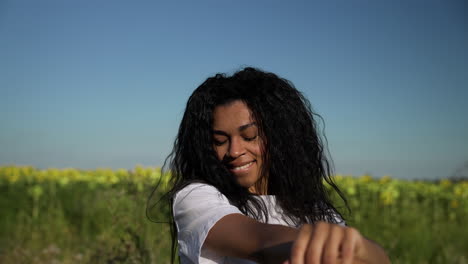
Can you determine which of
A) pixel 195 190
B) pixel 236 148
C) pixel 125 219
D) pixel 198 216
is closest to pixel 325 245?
pixel 198 216

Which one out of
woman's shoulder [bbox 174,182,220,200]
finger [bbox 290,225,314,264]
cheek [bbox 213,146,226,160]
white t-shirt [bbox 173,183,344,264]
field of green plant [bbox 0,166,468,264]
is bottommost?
field of green plant [bbox 0,166,468,264]

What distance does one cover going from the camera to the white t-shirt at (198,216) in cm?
131

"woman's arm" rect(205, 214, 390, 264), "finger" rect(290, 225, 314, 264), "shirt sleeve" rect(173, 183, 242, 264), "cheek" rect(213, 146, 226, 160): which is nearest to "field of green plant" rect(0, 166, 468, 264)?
"cheek" rect(213, 146, 226, 160)

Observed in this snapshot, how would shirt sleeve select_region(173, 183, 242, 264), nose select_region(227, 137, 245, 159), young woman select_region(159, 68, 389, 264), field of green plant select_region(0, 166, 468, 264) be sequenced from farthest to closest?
1. field of green plant select_region(0, 166, 468, 264)
2. nose select_region(227, 137, 245, 159)
3. young woman select_region(159, 68, 389, 264)
4. shirt sleeve select_region(173, 183, 242, 264)

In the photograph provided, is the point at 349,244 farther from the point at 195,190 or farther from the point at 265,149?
the point at 265,149

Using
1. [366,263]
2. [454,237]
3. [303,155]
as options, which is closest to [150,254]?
[303,155]

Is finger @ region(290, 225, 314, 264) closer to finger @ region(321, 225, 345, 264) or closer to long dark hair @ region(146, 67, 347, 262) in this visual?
finger @ region(321, 225, 345, 264)

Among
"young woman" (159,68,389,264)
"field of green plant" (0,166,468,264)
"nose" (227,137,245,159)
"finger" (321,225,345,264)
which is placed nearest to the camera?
"finger" (321,225,345,264)

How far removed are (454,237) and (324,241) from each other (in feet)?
15.7

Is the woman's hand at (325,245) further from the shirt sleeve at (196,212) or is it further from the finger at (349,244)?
the shirt sleeve at (196,212)

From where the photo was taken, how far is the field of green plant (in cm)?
323

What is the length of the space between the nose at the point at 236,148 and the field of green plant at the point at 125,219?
1381 millimetres

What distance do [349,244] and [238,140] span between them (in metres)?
0.96

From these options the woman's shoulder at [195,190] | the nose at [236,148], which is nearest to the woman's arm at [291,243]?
the woman's shoulder at [195,190]
